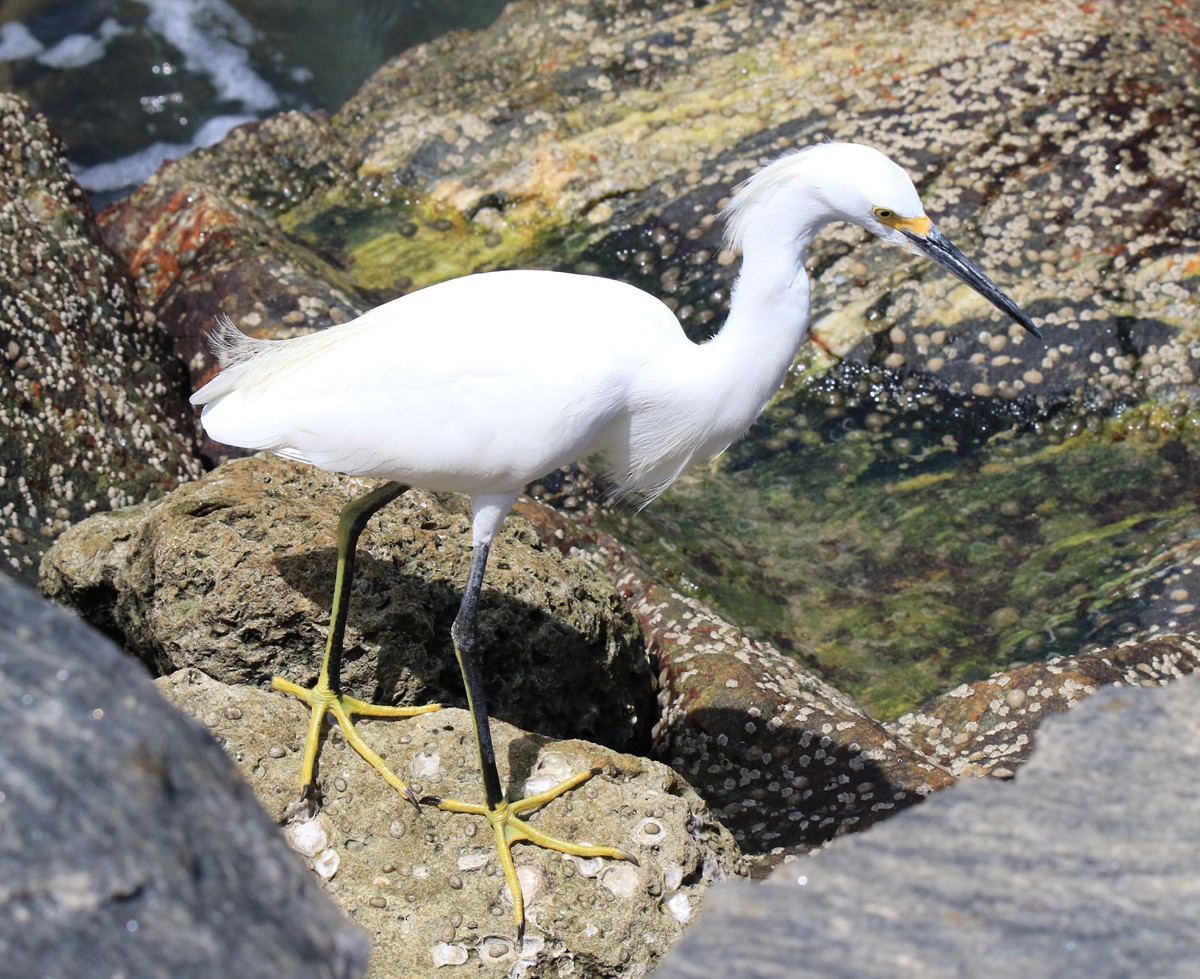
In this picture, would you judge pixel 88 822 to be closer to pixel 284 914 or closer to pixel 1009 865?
pixel 284 914

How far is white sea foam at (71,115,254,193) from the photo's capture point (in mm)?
8695

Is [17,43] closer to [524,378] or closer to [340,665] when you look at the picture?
[340,665]

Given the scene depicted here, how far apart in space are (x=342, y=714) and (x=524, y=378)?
98 centimetres

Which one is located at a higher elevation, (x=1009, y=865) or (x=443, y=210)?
(x=1009, y=865)

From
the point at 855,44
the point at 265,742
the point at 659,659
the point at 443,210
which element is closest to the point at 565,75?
the point at 443,210

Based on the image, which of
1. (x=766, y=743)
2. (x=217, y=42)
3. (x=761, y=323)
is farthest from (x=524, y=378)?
(x=217, y=42)

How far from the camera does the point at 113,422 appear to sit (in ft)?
14.7

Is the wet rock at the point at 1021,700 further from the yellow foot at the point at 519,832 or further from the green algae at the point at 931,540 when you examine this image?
the yellow foot at the point at 519,832

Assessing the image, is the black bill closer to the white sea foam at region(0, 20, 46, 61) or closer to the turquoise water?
the turquoise water

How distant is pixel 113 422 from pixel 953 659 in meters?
3.17

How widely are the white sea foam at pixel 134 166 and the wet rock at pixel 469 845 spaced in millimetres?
6662

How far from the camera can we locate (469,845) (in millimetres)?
2898

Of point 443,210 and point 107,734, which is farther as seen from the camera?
point 443,210

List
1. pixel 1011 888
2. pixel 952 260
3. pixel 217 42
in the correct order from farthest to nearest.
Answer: pixel 217 42 → pixel 952 260 → pixel 1011 888
